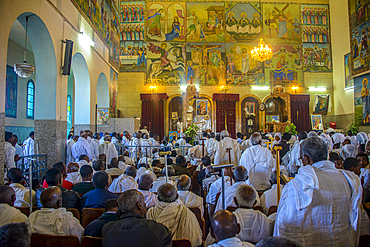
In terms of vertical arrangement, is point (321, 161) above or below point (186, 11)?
below

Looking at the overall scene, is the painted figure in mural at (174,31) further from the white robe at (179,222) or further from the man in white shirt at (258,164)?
the white robe at (179,222)

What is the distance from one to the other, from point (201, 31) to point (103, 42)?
857cm

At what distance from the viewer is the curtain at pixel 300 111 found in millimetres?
19297

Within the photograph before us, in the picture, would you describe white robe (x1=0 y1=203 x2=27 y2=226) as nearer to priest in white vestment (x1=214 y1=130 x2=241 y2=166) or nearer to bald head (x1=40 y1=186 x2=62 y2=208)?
bald head (x1=40 y1=186 x2=62 y2=208)

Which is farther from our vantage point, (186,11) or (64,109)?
(186,11)

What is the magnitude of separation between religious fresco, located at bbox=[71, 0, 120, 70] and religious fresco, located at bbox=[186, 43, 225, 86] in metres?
5.50

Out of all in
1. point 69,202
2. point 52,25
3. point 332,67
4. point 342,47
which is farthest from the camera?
point 332,67

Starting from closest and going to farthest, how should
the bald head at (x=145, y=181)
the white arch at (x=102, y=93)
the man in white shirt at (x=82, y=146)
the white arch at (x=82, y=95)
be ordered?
1. the bald head at (x=145, y=181)
2. the man in white shirt at (x=82, y=146)
3. the white arch at (x=82, y=95)
4. the white arch at (x=102, y=93)

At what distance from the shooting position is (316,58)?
20.0m

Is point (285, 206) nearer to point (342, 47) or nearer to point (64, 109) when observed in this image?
point (64, 109)

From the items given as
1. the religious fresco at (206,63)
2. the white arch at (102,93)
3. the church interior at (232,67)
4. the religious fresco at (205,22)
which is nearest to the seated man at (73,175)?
the white arch at (102,93)

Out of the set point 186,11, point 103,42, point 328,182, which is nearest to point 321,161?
point 328,182

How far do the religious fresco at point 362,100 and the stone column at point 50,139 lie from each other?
14665mm

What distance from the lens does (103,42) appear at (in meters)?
13.8
